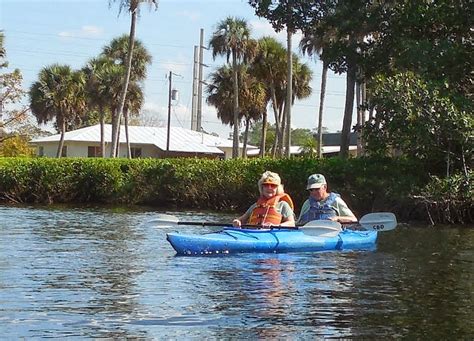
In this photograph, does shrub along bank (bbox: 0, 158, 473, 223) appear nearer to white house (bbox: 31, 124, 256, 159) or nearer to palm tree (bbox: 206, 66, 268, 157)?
palm tree (bbox: 206, 66, 268, 157)

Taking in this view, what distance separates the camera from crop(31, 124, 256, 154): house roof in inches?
2532

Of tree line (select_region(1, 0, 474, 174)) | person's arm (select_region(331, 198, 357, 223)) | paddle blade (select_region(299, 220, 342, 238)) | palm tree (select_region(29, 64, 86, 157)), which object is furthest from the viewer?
palm tree (select_region(29, 64, 86, 157))

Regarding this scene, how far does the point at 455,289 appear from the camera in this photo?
39.9 ft

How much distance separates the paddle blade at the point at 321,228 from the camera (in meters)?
14.4

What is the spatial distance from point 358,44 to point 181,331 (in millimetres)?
23009

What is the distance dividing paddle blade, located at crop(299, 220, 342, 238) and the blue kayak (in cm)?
21

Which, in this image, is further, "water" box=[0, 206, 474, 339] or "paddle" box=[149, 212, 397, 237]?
"paddle" box=[149, 212, 397, 237]

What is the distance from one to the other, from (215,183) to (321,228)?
19.9 metres

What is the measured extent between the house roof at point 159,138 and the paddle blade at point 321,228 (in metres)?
49.5

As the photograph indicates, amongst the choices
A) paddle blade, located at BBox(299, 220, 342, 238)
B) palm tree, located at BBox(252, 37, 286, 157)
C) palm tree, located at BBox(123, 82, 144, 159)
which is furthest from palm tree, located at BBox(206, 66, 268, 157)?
paddle blade, located at BBox(299, 220, 342, 238)

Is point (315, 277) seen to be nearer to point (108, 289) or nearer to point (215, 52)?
point (108, 289)

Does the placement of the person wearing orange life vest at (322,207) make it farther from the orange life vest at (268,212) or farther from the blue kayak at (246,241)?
the orange life vest at (268,212)

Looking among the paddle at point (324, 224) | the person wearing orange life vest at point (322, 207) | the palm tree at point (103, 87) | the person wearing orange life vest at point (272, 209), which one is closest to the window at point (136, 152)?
the palm tree at point (103, 87)

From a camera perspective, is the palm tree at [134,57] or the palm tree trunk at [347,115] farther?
the palm tree at [134,57]
